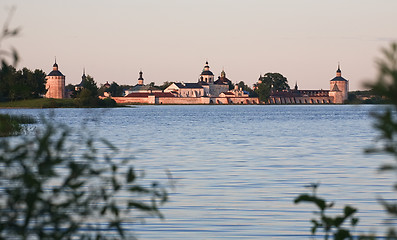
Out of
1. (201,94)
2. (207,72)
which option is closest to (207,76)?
(207,72)

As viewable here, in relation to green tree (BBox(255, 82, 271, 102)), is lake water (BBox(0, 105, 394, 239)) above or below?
below

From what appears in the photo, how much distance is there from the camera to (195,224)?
35.0ft

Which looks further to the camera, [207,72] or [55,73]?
[207,72]

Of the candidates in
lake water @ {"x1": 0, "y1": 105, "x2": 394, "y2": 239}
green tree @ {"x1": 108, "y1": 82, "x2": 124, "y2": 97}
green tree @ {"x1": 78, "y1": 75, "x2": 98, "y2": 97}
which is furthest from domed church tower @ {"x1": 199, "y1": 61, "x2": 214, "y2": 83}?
lake water @ {"x1": 0, "y1": 105, "x2": 394, "y2": 239}

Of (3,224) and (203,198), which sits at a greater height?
(3,224)

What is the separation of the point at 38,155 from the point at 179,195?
10.2 metres

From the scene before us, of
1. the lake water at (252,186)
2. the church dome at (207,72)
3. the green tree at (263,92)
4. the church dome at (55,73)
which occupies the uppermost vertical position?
the church dome at (207,72)

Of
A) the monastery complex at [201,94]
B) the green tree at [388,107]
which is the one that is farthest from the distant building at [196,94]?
→ the green tree at [388,107]

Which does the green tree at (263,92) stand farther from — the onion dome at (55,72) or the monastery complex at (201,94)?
the onion dome at (55,72)

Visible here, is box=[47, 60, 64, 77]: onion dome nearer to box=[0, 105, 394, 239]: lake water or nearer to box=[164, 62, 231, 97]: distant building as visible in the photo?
box=[164, 62, 231, 97]: distant building

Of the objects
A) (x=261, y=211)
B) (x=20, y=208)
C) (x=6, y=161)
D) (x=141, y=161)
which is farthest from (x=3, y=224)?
(x=141, y=161)

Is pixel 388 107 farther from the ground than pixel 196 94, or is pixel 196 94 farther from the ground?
pixel 388 107

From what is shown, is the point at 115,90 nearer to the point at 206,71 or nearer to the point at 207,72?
the point at 206,71

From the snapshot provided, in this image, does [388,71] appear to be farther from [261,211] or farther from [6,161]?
[261,211]
